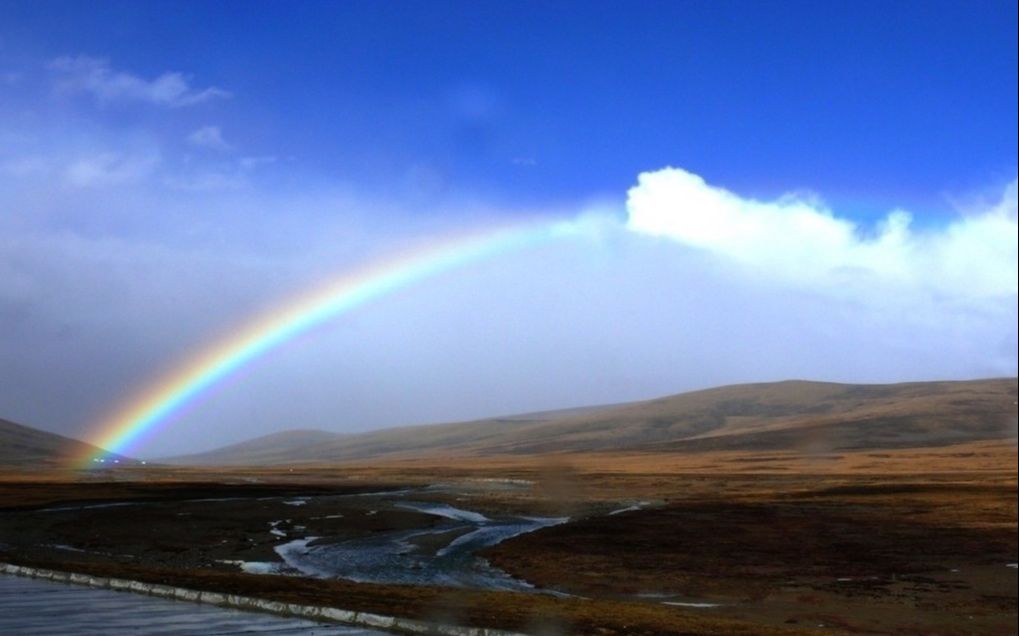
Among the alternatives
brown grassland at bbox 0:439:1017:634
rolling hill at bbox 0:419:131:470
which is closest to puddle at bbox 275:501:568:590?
brown grassland at bbox 0:439:1017:634

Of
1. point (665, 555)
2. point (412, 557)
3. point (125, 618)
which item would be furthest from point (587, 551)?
point (125, 618)

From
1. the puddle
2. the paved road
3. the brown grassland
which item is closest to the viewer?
the paved road

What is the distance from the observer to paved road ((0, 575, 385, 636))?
597 inches

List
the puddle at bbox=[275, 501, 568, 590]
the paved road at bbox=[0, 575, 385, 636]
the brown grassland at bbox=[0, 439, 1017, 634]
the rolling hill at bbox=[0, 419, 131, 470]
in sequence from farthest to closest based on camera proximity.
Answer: the rolling hill at bbox=[0, 419, 131, 470] → the puddle at bbox=[275, 501, 568, 590] → the brown grassland at bbox=[0, 439, 1017, 634] → the paved road at bbox=[0, 575, 385, 636]

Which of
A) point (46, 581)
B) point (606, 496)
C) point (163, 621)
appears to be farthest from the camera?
point (606, 496)

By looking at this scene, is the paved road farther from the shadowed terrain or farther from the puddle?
the puddle

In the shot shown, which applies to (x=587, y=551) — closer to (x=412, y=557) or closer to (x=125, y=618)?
(x=412, y=557)

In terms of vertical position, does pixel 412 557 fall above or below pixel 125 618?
below

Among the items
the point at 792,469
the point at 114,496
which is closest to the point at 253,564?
the point at 114,496

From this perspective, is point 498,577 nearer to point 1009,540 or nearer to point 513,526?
point 513,526

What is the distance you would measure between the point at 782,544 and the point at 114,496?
4798cm

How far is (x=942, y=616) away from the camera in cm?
2619

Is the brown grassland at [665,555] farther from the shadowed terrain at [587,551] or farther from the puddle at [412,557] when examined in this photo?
the puddle at [412,557]

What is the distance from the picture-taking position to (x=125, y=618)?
16297 millimetres
